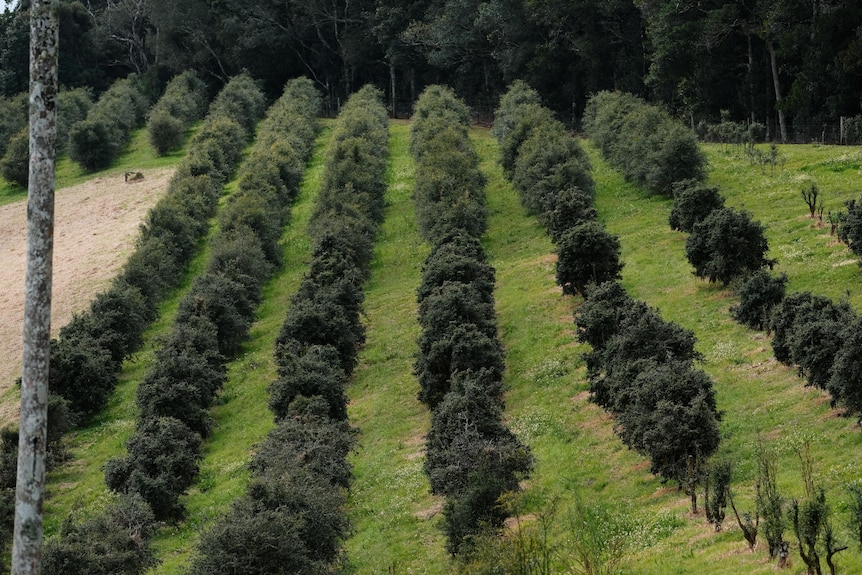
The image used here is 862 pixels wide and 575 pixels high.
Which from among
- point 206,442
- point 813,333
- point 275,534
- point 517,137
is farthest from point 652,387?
point 517,137

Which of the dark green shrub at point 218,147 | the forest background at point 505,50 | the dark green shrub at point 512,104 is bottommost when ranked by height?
the dark green shrub at point 218,147

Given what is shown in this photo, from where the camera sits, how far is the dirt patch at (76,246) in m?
69.1

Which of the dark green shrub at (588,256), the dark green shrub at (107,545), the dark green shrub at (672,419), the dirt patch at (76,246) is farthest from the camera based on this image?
the dirt patch at (76,246)

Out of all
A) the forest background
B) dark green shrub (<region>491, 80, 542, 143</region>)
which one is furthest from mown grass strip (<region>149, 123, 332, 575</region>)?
dark green shrub (<region>491, 80, 542, 143</region>)

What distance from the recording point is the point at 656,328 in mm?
37281

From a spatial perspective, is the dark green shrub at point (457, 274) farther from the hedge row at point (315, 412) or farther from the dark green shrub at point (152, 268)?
the dark green shrub at point (152, 268)

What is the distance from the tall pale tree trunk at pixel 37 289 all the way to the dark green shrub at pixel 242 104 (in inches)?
3679

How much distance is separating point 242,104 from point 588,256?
73386 mm

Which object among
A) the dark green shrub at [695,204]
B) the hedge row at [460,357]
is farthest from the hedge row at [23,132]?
the dark green shrub at [695,204]

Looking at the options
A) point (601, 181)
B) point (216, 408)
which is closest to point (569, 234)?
point (216, 408)

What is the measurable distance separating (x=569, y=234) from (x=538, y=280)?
8679 mm

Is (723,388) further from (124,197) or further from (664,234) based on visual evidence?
(124,197)

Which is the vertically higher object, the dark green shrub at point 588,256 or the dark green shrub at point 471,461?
the dark green shrub at point 588,256

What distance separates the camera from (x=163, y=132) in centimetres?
11169
